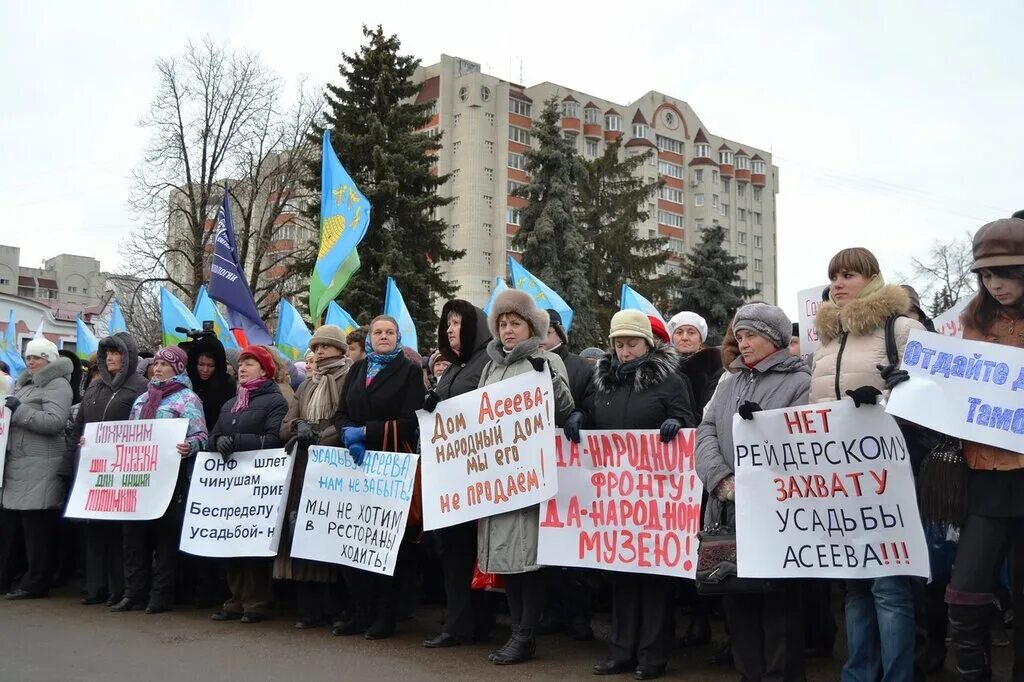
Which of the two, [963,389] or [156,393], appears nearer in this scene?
[963,389]

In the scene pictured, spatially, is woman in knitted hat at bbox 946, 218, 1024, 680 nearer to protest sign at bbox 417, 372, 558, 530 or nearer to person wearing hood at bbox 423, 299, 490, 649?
protest sign at bbox 417, 372, 558, 530

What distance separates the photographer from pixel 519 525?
634 cm

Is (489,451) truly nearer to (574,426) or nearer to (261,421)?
(574,426)

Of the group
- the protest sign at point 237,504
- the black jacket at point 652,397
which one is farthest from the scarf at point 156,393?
A: the black jacket at point 652,397

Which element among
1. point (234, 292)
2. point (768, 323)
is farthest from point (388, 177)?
point (768, 323)

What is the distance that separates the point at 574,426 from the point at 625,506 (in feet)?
1.86

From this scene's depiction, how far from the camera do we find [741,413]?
5.13 meters

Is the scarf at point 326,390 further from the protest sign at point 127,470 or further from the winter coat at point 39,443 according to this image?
the winter coat at point 39,443

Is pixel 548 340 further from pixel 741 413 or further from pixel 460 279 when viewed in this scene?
pixel 460 279

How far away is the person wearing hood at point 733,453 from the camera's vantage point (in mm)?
5078

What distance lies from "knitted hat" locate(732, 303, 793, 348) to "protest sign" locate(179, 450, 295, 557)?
3808mm

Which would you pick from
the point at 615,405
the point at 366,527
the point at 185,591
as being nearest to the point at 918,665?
the point at 615,405

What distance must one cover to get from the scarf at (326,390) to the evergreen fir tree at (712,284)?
27275mm

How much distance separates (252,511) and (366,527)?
113 cm
